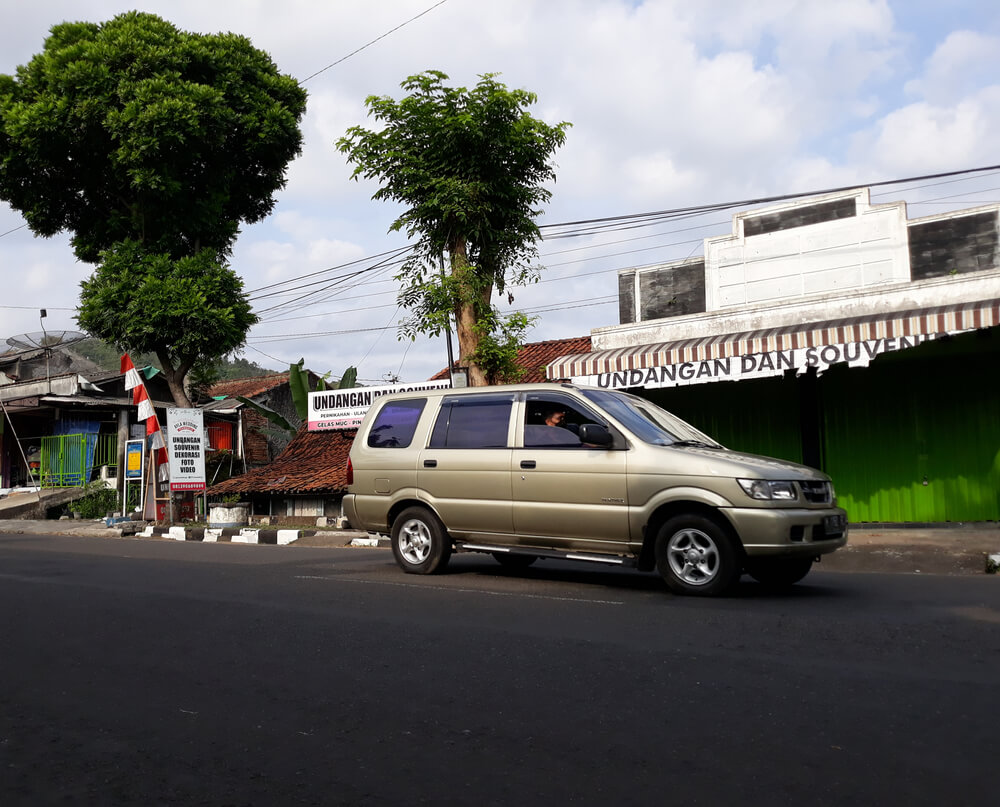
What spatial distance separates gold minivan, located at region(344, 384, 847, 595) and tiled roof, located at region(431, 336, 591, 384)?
11.0 meters

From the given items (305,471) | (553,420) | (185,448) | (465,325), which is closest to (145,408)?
(185,448)

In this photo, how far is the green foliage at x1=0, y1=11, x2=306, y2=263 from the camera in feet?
73.2

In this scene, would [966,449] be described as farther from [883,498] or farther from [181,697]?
[181,697]

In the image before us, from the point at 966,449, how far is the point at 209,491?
53.9 ft

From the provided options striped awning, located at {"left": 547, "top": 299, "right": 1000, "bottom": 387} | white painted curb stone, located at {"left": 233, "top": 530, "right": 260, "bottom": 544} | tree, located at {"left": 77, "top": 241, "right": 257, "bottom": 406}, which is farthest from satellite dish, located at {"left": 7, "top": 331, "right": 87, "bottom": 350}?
striped awning, located at {"left": 547, "top": 299, "right": 1000, "bottom": 387}

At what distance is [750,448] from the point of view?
16.0m

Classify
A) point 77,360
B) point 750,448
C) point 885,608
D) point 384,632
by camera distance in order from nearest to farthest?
point 384,632
point 885,608
point 750,448
point 77,360

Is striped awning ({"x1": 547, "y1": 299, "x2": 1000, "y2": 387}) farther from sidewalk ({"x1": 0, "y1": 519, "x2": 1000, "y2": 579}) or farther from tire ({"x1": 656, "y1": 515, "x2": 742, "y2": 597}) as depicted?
tire ({"x1": 656, "y1": 515, "x2": 742, "y2": 597})

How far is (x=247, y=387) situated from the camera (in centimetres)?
3684

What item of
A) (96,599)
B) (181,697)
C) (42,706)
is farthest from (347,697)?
(96,599)

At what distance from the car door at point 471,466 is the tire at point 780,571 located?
2323 millimetres

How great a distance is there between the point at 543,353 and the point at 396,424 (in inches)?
519

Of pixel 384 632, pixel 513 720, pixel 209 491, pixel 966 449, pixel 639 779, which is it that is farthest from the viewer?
pixel 209 491

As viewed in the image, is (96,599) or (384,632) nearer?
(384,632)
